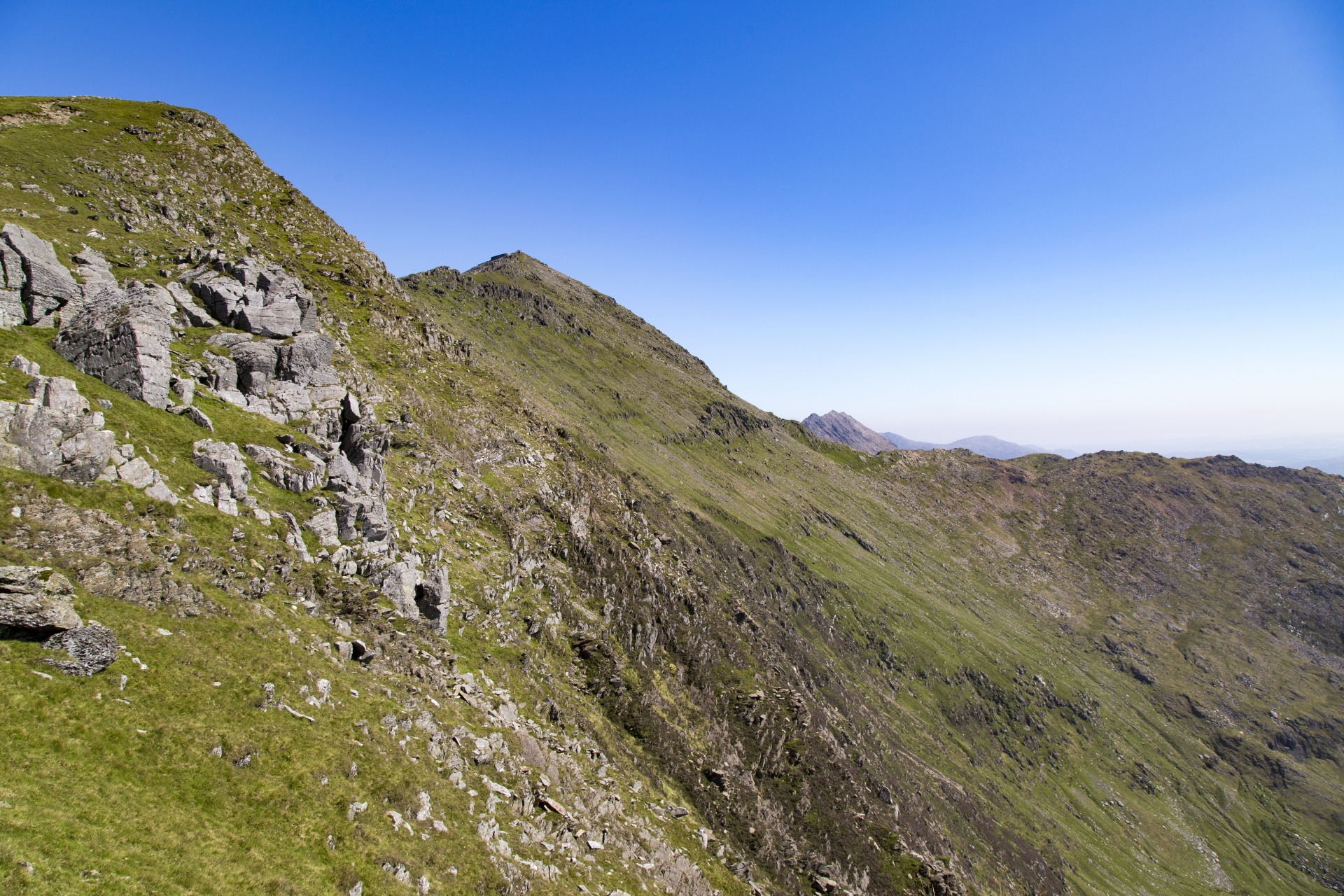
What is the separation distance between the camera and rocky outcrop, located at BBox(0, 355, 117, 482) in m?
23.7

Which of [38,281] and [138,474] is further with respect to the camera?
[38,281]

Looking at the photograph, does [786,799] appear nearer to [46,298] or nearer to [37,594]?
[37,594]

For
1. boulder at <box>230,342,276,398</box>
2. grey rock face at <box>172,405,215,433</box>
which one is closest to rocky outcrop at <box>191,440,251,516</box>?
grey rock face at <box>172,405,215,433</box>

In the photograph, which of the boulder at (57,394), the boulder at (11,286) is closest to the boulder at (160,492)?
the boulder at (57,394)

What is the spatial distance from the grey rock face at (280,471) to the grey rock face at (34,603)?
1481 centimetres

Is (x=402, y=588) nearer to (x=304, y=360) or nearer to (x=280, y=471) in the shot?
(x=280, y=471)

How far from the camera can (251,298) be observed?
46.3m

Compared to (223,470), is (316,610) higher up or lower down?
lower down

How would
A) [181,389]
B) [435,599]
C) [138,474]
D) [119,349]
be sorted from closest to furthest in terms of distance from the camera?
[138,474]
[119,349]
[181,389]
[435,599]

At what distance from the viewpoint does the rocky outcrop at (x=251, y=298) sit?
147 ft

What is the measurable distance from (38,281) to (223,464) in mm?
16566

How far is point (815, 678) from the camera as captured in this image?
412ft

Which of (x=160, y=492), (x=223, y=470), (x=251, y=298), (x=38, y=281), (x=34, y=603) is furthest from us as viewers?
(x=251, y=298)

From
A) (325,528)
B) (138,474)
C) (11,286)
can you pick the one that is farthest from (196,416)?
(11,286)
